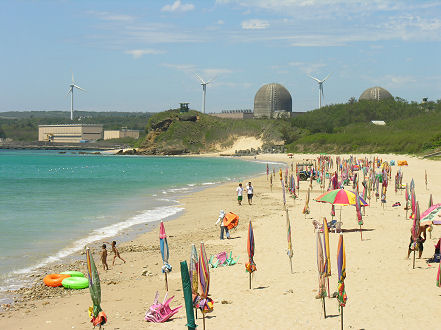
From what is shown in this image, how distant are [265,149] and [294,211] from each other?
358ft

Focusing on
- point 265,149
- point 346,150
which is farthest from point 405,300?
point 265,149

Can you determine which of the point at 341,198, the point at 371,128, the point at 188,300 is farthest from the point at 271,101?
the point at 188,300

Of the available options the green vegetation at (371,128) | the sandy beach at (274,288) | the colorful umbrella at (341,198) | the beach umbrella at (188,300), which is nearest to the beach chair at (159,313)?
the sandy beach at (274,288)

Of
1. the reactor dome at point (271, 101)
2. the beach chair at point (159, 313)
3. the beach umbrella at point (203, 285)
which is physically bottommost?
the beach chair at point (159, 313)

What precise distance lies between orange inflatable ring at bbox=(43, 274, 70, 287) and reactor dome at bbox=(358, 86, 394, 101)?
16067cm

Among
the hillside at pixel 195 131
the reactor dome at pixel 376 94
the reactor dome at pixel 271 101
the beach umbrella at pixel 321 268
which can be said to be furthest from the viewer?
the reactor dome at pixel 271 101

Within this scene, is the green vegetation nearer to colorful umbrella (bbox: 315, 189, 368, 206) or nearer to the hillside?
the hillside

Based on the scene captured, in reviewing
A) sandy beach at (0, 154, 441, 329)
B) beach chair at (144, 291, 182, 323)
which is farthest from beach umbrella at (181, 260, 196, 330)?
beach chair at (144, 291, 182, 323)

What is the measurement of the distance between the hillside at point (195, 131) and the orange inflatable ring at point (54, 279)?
13332 cm

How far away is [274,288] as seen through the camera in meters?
13.5

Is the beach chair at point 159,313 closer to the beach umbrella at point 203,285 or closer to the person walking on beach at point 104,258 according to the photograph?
the beach umbrella at point 203,285

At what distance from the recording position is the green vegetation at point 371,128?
9344cm

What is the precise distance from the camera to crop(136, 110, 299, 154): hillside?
513 ft

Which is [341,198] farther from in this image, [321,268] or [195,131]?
[195,131]
